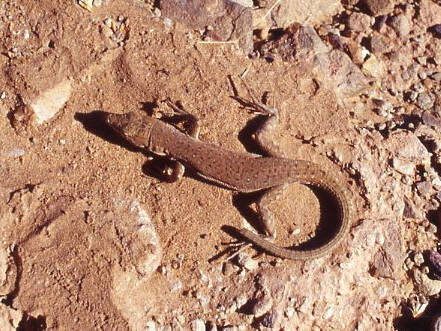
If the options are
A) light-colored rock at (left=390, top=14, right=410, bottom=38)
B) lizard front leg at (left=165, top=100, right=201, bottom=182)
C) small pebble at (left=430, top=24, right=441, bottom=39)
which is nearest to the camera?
lizard front leg at (left=165, top=100, right=201, bottom=182)

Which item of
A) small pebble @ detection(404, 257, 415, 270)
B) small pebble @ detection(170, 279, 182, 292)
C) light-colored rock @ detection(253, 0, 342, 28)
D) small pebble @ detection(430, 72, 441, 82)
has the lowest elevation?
small pebble @ detection(170, 279, 182, 292)

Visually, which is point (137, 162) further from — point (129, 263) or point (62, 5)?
point (62, 5)

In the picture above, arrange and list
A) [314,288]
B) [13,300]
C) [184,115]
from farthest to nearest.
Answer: [184,115] → [314,288] → [13,300]

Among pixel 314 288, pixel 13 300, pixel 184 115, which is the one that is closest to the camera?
pixel 13 300

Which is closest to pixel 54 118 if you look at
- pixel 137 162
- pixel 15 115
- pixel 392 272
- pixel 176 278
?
pixel 15 115

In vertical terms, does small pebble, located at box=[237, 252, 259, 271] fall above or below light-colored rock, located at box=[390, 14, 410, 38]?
below

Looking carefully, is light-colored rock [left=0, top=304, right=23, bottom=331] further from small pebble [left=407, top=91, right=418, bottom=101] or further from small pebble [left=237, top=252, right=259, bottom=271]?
small pebble [left=407, top=91, right=418, bottom=101]

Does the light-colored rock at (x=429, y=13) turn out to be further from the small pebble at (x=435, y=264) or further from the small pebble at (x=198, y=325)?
the small pebble at (x=198, y=325)

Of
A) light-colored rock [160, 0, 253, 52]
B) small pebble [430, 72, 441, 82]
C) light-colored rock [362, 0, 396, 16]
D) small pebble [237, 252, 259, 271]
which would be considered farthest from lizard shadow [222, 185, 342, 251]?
light-colored rock [362, 0, 396, 16]
